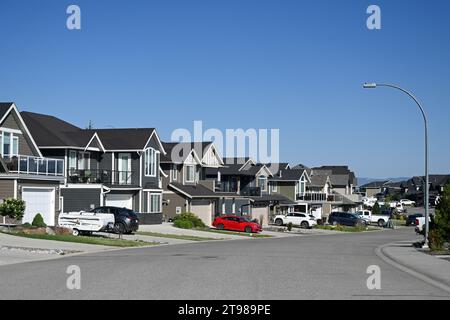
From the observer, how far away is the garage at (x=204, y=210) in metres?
60.8

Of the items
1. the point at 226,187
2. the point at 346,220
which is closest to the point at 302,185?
the point at 346,220

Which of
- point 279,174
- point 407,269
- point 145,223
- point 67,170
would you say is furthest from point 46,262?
point 279,174

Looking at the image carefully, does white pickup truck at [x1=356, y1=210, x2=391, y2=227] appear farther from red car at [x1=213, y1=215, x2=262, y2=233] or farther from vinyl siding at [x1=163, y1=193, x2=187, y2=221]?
red car at [x1=213, y1=215, x2=262, y2=233]

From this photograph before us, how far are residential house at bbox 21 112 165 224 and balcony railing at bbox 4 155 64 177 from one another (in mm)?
4766

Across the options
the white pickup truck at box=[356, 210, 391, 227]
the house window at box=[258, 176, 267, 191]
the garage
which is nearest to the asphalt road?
the garage

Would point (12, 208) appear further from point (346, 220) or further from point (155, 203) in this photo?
point (346, 220)

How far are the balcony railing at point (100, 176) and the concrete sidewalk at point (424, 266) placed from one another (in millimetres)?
24526

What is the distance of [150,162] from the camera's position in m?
54.5

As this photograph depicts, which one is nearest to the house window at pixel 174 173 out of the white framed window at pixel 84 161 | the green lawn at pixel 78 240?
the white framed window at pixel 84 161

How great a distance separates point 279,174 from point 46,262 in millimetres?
66718

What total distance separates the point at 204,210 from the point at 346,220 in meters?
20.6

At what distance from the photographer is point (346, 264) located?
76.2 ft

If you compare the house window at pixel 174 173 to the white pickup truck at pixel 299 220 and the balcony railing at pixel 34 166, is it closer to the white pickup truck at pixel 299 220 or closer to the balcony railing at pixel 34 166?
the white pickup truck at pixel 299 220

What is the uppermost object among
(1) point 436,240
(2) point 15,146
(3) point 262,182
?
(2) point 15,146
